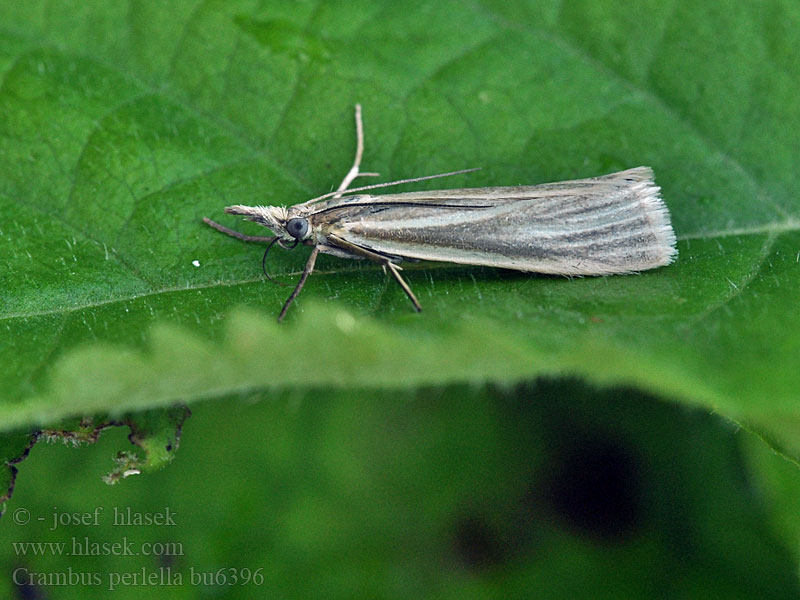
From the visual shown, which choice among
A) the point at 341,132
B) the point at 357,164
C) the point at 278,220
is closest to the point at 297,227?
the point at 278,220

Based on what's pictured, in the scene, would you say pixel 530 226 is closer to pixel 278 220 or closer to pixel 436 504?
pixel 278 220

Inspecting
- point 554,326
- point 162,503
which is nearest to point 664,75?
point 554,326

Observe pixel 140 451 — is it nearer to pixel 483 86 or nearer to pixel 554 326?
pixel 554 326

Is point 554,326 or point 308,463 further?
point 308,463


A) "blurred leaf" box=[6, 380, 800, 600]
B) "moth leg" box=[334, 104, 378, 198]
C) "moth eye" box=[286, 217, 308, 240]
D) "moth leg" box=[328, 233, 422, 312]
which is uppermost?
"moth leg" box=[334, 104, 378, 198]

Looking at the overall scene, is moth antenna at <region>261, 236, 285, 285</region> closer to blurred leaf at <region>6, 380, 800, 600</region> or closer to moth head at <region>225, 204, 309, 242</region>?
moth head at <region>225, 204, 309, 242</region>

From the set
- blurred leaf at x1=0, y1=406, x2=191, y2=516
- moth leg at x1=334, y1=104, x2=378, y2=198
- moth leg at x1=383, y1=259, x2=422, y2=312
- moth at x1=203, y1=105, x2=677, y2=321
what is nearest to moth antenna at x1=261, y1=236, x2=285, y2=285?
moth at x1=203, y1=105, x2=677, y2=321

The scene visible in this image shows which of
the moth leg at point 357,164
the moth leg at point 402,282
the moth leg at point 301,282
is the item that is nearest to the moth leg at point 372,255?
the moth leg at point 402,282
